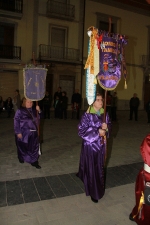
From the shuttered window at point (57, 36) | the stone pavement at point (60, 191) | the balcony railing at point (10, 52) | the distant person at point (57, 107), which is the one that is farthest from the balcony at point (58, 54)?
the stone pavement at point (60, 191)

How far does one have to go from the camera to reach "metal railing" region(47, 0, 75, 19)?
16.4 meters

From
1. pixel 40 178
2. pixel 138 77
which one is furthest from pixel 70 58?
pixel 40 178

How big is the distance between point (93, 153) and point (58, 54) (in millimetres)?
14945

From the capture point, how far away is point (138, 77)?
20.4 meters

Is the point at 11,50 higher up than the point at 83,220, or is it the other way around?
the point at 11,50

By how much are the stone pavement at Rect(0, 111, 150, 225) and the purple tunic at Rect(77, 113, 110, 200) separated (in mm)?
215

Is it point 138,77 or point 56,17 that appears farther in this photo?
point 138,77

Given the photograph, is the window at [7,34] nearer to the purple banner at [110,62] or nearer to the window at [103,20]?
the window at [103,20]

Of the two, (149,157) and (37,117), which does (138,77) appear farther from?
(149,157)

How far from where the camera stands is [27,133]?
181 inches

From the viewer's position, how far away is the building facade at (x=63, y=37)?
16.0 metres

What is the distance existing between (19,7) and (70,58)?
522cm

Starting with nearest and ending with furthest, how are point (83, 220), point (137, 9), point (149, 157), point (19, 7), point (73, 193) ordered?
point (149, 157)
point (83, 220)
point (73, 193)
point (19, 7)
point (137, 9)

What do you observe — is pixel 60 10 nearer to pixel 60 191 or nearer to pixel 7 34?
pixel 7 34
